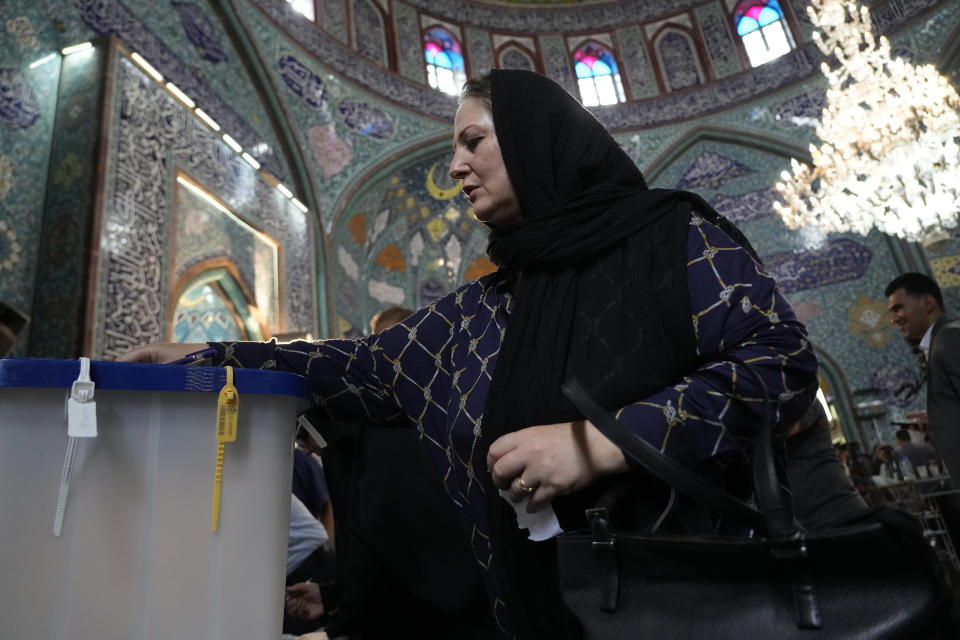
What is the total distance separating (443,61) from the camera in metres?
9.70

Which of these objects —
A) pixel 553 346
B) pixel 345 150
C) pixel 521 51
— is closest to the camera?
pixel 553 346

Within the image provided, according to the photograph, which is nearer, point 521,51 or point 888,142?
point 888,142

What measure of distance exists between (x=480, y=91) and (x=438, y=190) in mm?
7943

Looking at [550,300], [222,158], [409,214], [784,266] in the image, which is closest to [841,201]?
[784,266]

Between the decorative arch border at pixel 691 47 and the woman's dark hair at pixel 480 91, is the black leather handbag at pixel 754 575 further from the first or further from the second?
the decorative arch border at pixel 691 47

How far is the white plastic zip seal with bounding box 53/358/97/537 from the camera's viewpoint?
2.33 feet

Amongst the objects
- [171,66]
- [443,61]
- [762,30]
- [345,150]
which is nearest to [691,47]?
[762,30]

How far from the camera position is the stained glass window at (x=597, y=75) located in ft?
33.8

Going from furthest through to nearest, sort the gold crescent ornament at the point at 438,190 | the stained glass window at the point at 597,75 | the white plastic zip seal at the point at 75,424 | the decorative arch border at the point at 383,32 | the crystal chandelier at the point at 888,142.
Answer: the stained glass window at the point at 597,75 → the gold crescent ornament at the point at 438,190 → the decorative arch border at the point at 383,32 → the crystal chandelier at the point at 888,142 → the white plastic zip seal at the point at 75,424

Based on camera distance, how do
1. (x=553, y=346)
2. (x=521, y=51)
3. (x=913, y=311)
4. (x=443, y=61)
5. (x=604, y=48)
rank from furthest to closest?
1. (x=604, y=48)
2. (x=521, y=51)
3. (x=443, y=61)
4. (x=913, y=311)
5. (x=553, y=346)

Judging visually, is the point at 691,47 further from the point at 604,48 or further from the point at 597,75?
the point at 597,75

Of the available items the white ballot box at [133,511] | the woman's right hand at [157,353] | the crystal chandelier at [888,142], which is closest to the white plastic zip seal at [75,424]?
the white ballot box at [133,511]

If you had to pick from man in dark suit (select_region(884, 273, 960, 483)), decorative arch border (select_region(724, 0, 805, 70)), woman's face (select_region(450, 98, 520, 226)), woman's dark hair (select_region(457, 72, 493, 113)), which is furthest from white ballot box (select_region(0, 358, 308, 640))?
decorative arch border (select_region(724, 0, 805, 70))

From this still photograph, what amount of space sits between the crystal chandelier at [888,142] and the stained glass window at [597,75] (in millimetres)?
4438
